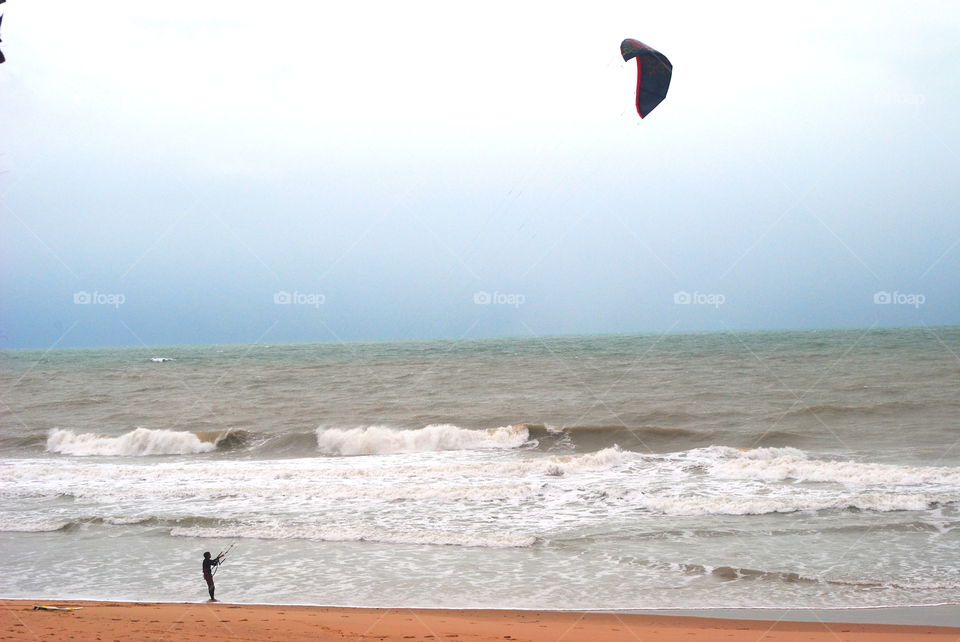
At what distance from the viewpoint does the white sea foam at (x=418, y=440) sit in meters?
23.0

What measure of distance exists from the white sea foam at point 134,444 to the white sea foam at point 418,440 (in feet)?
13.5

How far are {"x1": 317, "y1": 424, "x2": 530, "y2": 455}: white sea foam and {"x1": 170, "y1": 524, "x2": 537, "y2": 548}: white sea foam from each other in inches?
380

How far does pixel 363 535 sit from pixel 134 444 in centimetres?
1523

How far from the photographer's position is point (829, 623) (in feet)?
27.5

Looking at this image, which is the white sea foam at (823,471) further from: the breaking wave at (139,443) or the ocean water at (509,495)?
the breaking wave at (139,443)

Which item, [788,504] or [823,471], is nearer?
[788,504]

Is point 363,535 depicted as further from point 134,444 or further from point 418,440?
point 134,444

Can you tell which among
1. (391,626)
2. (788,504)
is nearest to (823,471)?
(788,504)

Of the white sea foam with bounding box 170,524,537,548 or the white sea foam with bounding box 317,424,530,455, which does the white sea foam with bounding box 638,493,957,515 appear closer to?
the white sea foam with bounding box 170,524,537,548

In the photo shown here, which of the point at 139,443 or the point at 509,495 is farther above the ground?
the point at 509,495

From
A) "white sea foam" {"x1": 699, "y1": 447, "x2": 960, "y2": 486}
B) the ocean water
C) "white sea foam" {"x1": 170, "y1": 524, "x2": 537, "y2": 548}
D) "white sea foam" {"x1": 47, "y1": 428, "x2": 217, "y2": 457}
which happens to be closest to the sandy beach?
the ocean water

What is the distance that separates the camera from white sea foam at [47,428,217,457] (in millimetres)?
24172

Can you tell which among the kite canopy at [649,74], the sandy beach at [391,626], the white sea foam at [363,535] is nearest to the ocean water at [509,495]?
the white sea foam at [363,535]

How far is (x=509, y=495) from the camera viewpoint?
592 inches
